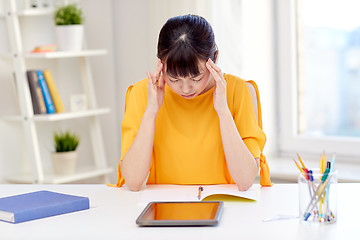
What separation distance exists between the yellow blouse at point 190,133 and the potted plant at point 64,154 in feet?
4.17

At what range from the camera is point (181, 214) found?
1.50 m

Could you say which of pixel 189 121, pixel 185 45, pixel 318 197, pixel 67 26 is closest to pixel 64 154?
pixel 67 26

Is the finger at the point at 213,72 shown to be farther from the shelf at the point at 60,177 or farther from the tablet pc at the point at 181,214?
the shelf at the point at 60,177

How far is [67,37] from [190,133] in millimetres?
1451

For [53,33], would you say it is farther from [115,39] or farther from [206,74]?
[206,74]

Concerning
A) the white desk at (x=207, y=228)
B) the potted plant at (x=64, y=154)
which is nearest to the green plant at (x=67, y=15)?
the potted plant at (x=64, y=154)

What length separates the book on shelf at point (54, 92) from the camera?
322 cm

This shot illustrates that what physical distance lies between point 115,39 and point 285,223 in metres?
2.47

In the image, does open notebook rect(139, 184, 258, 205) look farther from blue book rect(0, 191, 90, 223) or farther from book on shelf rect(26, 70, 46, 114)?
book on shelf rect(26, 70, 46, 114)

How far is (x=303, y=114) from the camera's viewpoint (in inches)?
137

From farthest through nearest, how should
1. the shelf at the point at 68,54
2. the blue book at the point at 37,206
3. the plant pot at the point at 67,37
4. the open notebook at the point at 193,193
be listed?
the plant pot at the point at 67,37
the shelf at the point at 68,54
the open notebook at the point at 193,193
the blue book at the point at 37,206

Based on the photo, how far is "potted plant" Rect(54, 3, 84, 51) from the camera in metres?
3.25

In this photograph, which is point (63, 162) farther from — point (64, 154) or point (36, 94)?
point (36, 94)

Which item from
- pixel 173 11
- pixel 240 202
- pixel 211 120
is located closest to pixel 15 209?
pixel 240 202
